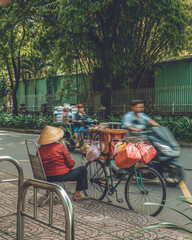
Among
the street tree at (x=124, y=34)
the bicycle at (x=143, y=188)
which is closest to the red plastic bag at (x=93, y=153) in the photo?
the bicycle at (x=143, y=188)

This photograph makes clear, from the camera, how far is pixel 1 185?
684cm

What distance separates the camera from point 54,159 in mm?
5496

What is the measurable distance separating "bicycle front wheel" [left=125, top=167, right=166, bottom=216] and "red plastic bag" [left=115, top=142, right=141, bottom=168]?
153mm

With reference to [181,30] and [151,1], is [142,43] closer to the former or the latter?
[181,30]

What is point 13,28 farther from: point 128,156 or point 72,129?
point 128,156

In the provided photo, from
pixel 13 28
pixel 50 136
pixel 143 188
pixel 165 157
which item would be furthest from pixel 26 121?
pixel 143 188

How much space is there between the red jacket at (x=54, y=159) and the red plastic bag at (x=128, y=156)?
82 cm

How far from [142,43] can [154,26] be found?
114 centimetres

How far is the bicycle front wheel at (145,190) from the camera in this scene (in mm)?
5211

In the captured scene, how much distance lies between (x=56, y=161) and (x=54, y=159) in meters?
0.05

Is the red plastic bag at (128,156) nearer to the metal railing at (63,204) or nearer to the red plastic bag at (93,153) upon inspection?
the red plastic bag at (93,153)

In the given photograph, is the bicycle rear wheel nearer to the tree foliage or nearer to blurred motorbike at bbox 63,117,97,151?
blurred motorbike at bbox 63,117,97,151

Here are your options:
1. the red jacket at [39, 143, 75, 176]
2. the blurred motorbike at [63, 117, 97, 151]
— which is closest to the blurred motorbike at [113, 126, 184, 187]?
the red jacket at [39, 143, 75, 176]

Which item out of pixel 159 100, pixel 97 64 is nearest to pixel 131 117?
pixel 159 100
